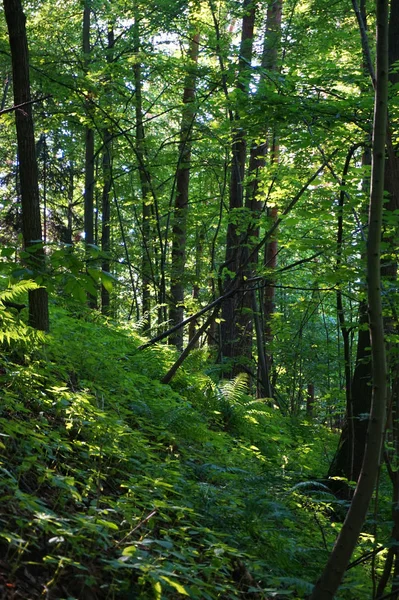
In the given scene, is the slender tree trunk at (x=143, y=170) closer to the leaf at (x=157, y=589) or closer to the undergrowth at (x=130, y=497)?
the undergrowth at (x=130, y=497)

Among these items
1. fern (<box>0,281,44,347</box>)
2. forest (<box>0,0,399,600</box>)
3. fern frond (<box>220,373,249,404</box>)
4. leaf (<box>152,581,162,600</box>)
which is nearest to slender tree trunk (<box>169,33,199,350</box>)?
forest (<box>0,0,399,600</box>)

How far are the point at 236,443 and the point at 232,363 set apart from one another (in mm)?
3551

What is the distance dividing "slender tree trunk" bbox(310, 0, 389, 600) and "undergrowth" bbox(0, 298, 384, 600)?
1.60ft

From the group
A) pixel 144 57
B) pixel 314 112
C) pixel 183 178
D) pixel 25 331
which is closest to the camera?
pixel 25 331

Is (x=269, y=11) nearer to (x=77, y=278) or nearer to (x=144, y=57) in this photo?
(x=144, y=57)

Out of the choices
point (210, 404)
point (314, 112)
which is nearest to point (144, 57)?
point (314, 112)

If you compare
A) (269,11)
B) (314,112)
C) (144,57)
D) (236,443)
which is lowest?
(236,443)

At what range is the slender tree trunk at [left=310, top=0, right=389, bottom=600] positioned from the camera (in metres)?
2.35

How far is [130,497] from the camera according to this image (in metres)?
3.19

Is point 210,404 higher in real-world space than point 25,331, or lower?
lower

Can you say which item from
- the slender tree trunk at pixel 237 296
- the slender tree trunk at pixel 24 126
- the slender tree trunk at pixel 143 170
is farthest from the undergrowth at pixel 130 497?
the slender tree trunk at pixel 143 170

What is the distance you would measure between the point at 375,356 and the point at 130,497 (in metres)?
1.69

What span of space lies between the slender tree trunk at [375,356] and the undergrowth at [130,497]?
488mm

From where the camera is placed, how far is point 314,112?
201 inches
